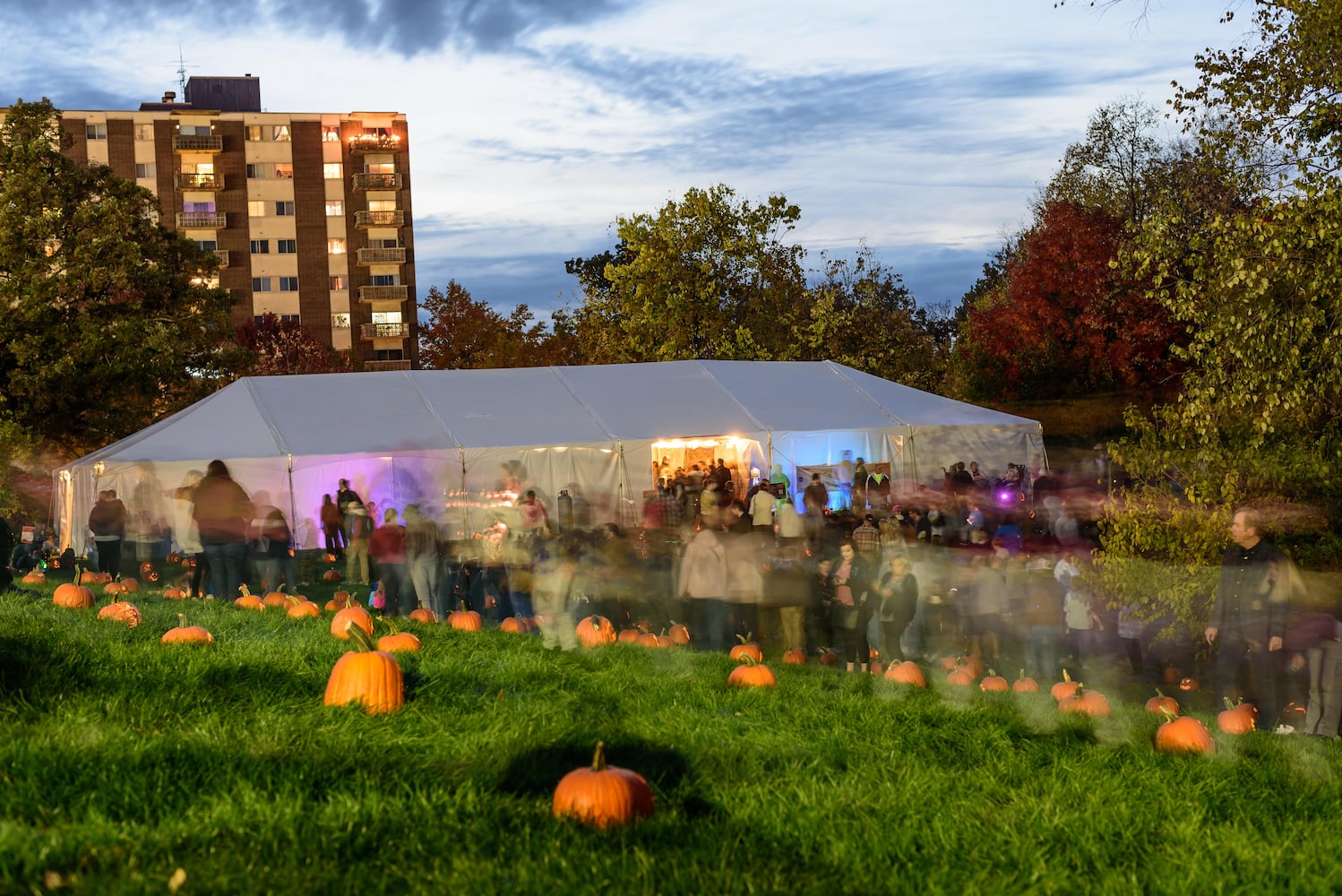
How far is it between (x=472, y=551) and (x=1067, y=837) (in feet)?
35.2

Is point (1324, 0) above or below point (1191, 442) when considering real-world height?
above

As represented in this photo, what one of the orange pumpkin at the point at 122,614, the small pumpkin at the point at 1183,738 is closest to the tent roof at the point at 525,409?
the orange pumpkin at the point at 122,614

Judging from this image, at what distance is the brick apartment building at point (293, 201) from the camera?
6469 cm

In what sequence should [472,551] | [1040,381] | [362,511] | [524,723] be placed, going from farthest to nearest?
1. [1040,381]
2. [362,511]
3. [472,551]
4. [524,723]

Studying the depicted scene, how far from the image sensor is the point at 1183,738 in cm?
550

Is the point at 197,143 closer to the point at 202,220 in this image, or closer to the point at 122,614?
the point at 202,220

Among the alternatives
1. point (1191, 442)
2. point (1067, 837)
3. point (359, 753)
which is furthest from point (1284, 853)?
point (1191, 442)

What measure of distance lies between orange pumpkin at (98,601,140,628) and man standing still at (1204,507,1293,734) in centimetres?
673

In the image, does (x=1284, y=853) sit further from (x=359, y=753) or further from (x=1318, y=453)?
(x=1318, y=453)

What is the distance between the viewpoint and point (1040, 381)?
1172 inches

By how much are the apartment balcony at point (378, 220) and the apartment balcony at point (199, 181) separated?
24.1 ft

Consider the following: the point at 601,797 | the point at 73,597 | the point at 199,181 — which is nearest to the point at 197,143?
the point at 199,181

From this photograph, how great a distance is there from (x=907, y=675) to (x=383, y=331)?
62.3 m

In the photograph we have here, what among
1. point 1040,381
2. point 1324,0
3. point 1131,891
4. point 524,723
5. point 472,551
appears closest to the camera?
A: point 1131,891
